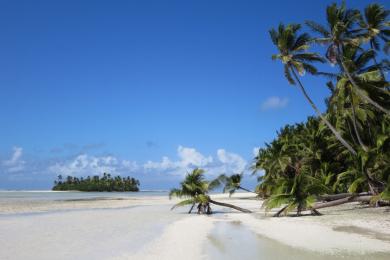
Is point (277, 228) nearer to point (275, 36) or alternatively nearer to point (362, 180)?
point (362, 180)

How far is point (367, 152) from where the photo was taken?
22359 millimetres

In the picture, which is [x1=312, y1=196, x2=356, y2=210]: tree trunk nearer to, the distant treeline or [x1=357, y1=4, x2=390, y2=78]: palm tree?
[x1=357, y1=4, x2=390, y2=78]: palm tree

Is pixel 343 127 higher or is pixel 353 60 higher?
pixel 353 60

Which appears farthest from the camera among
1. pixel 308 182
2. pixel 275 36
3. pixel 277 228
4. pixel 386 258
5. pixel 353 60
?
pixel 275 36

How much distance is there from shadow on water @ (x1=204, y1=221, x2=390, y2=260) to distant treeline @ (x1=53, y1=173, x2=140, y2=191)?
118 metres

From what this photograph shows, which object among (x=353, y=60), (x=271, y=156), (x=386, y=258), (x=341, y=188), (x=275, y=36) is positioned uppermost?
(x=275, y=36)

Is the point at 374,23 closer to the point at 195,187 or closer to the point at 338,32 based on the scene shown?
the point at 338,32

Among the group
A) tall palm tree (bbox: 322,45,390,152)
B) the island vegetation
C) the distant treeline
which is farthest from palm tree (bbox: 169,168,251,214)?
the distant treeline

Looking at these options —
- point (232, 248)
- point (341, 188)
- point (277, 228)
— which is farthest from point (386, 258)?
point (341, 188)

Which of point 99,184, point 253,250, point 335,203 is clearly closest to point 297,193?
point 335,203

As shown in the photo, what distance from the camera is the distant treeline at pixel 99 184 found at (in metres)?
130

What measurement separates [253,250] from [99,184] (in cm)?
12273

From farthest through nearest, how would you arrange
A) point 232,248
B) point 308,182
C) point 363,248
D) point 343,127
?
1. point 343,127
2. point 308,182
3. point 232,248
4. point 363,248

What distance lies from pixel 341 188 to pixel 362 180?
960 cm
